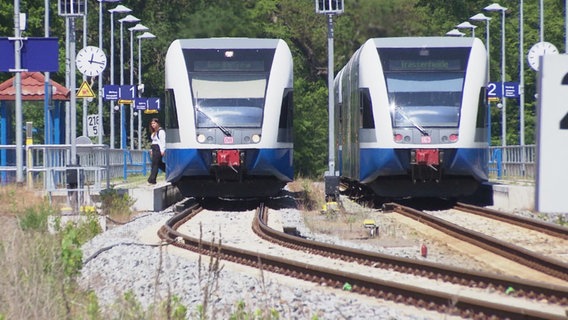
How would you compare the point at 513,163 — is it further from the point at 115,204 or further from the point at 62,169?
the point at 115,204

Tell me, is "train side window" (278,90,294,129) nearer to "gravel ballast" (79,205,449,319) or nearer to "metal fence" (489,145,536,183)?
"gravel ballast" (79,205,449,319)

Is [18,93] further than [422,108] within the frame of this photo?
Yes

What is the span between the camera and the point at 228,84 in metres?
24.2

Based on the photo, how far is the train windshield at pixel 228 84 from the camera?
78.7 feet

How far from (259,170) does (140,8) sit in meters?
48.9

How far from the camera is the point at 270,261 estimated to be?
45.6 ft

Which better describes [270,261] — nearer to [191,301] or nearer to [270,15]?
[191,301]

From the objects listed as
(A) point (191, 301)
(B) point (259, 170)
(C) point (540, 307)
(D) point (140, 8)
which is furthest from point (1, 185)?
(D) point (140, 8)

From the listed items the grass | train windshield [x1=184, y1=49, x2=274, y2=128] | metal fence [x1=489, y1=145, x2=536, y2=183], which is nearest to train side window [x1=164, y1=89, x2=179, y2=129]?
train windshield [x1=184, y1=49, x2=274, y2=128]

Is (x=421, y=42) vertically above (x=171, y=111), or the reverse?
(x=421, y=42)

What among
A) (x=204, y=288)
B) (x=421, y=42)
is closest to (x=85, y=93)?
(x=421, y=42)

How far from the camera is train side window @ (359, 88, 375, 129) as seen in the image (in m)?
24.2

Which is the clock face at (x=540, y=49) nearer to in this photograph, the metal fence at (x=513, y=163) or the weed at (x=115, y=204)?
the metal fence at (x=513, y=163)

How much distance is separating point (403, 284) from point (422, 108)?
13294 millimetres
